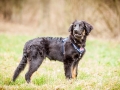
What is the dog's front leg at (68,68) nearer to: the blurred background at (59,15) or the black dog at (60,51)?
the black dog at (60,51)

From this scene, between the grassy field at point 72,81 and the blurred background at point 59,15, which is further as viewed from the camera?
the blurred background at point 59,15

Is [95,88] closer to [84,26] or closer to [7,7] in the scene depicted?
[84,26]

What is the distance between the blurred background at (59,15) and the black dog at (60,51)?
11928mm

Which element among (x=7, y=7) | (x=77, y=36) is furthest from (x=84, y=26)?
(x=7, y=7)

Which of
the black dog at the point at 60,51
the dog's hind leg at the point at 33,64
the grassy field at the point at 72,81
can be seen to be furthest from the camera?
the black dog at the point at 60,51

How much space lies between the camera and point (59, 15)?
25875 millimetres

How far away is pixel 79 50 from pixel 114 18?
41.0 ft

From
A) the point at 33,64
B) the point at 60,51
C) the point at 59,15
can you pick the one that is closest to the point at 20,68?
the point at 33,64

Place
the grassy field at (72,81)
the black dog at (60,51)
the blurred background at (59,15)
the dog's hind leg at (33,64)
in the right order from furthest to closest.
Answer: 1. the blurred background at (59,15)
2. the black dog at (60,51)
3. the dog's hind leg at (33,64)
4. the grassy field at (72,81)

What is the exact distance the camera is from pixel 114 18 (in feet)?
66.2

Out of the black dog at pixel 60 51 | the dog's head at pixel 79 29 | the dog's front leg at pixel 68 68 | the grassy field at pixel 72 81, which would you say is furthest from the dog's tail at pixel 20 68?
the dog's head at pixel 79 29

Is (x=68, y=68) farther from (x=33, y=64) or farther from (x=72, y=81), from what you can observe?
(x=33, y=64)

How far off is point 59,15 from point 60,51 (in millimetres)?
17614

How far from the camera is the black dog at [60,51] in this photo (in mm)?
8141
